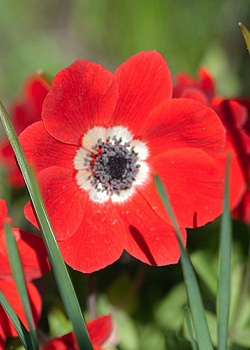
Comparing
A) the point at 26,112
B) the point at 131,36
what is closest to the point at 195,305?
the point at 26,112

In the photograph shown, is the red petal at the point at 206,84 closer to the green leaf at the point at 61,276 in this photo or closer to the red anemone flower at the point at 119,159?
the red anemone flower at the point at 119,159

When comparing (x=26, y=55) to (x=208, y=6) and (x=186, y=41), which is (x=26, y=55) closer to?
(x=186, y=41)

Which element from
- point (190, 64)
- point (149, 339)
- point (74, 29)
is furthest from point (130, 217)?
point (74, 29)

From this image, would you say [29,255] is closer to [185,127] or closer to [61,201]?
[61,201]

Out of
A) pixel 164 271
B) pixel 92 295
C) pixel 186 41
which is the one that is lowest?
pixel 164 271

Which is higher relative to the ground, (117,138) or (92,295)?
(117,138)

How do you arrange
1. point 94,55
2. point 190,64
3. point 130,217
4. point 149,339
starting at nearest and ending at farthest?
point 130,217
point 149,339
point 190,64
point 94,55

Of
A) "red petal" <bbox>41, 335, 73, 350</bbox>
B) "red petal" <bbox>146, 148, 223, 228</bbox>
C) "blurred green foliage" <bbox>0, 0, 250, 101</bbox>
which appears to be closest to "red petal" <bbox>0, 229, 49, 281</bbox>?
"red petal" <bbox>41, 335, 73, 350</bbox>
